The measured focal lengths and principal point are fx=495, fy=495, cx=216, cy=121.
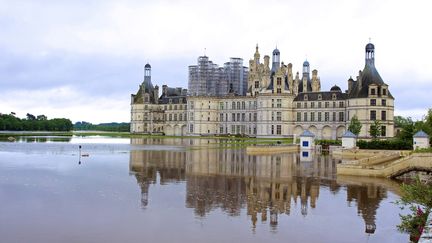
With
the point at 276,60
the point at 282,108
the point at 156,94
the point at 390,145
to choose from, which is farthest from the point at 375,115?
the point at 156,94

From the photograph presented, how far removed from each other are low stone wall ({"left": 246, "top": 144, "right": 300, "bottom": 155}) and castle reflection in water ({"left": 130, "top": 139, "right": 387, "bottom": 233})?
335 inches

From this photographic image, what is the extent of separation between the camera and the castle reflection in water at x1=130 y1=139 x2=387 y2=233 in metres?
22.1

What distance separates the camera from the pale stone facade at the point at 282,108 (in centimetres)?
8300

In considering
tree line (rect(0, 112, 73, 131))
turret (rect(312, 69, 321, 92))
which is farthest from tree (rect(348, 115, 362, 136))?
tree line (rect(0, 112, 73, 131))

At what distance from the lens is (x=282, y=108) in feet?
308

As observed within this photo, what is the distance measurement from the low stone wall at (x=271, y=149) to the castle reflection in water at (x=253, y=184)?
335 inches

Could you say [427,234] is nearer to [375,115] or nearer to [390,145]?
[390,145]

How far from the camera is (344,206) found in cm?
2303

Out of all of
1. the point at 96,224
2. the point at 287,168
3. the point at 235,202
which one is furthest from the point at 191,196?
the point at 287,168

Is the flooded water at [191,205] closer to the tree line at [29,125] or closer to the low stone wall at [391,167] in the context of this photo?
the low stone wall at [391,167]

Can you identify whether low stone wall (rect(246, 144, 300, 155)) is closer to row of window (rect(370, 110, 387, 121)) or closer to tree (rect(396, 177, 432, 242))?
row of window (rect(370, 110, 387, 121))

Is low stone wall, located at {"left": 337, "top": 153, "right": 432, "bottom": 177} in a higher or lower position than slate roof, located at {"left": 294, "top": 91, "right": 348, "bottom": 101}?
lower

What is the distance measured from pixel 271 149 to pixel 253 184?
91.7ft

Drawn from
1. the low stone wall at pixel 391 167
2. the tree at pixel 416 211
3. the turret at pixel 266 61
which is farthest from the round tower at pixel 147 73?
the tree at pixel 416 211
